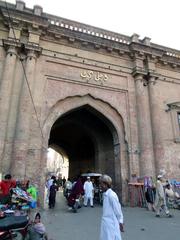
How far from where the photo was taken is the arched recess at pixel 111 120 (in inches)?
488

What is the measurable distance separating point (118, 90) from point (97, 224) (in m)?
9.06

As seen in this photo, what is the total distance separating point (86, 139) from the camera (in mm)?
19500

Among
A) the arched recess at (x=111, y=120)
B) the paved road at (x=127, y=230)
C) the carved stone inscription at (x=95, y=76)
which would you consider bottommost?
the paved road at (x=127, y=230)

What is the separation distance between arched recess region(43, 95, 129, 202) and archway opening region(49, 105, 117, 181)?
203 mm

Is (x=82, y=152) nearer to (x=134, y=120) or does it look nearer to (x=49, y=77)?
(x=134, y=120)

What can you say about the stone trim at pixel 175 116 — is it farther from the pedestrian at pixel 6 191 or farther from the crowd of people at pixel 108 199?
the pedestrian at pixel 6 191

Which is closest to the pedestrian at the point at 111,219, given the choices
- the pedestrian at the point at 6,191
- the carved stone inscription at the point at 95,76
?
the pedestrian at the point at 6,191

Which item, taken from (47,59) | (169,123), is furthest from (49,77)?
(169,123)

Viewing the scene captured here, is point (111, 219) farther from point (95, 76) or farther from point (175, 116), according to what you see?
point (175, 116)

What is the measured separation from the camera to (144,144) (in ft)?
42.6

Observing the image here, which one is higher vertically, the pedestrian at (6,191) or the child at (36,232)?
the pedestrian at (6,191)

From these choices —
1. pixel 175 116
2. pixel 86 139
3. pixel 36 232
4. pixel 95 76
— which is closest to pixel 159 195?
pixel 36 232

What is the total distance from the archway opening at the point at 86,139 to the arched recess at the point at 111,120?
0.20 m

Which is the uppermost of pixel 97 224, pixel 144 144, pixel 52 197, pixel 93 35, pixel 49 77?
pixel 93 35
